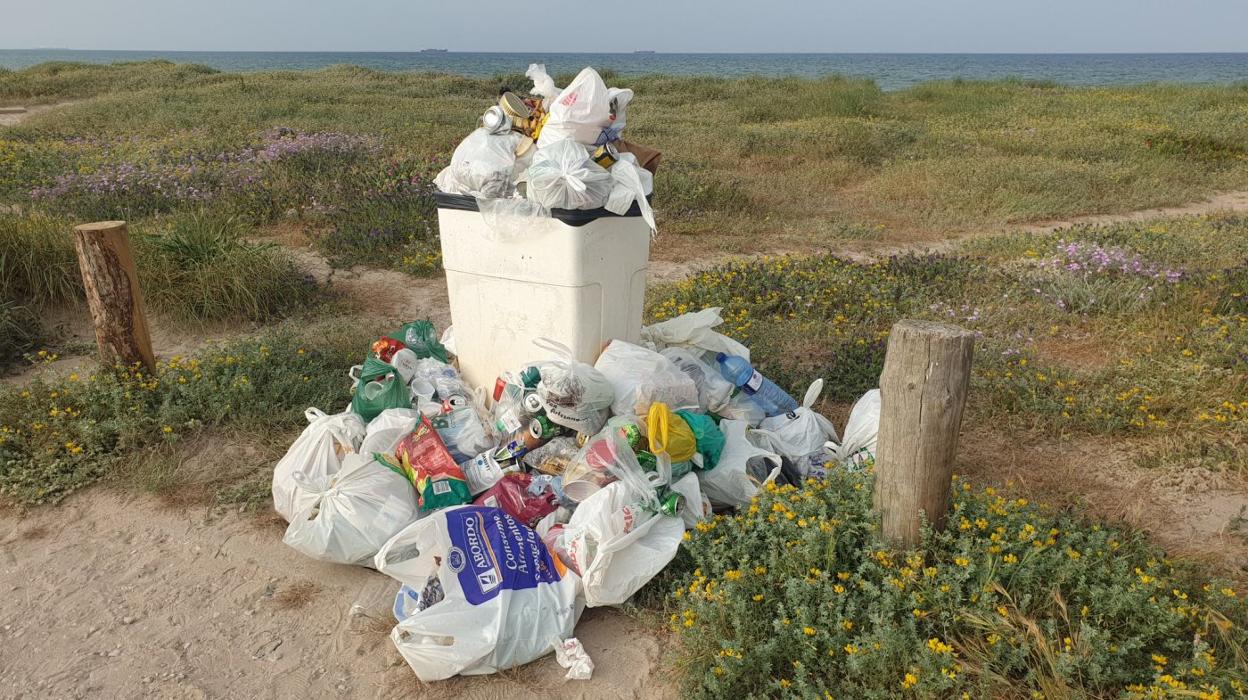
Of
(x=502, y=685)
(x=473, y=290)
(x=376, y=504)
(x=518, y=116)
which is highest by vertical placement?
(x=518, y=116)

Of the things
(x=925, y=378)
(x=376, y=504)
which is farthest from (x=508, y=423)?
(x=925, y=378)

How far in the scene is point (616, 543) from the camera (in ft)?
8.37

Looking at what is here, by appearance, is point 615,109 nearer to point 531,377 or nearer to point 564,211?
point 564,211

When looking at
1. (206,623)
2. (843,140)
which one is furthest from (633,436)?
(843,140)

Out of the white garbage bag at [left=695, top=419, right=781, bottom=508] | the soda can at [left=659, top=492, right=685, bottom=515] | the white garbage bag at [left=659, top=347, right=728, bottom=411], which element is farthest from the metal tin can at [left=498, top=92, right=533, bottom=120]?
the soda can at [left=659, top=492, right=685, bottom=515]

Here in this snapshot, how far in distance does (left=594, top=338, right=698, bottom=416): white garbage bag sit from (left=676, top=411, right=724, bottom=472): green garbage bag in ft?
0.38

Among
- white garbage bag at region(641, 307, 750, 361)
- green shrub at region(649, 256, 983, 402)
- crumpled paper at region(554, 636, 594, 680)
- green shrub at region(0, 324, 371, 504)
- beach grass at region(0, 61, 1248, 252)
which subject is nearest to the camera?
crumpled paper at region(554, 636, 594, 680)

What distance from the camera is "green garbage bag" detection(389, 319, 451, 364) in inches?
152

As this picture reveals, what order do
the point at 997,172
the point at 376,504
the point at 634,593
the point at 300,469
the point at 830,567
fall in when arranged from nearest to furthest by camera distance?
the point at 830,567
the point at 634,593
the point at 376,504
the point at 300,469
the point at 997,172

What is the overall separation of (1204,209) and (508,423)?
32.4 feet

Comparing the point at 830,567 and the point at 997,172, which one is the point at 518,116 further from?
the point at 997,172

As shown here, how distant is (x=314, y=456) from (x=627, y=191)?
67.2 inches

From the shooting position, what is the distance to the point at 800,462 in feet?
11.2

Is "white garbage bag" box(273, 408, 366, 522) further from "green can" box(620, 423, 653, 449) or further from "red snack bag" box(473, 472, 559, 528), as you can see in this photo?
"green can" box(620, 423, 653, 449)
